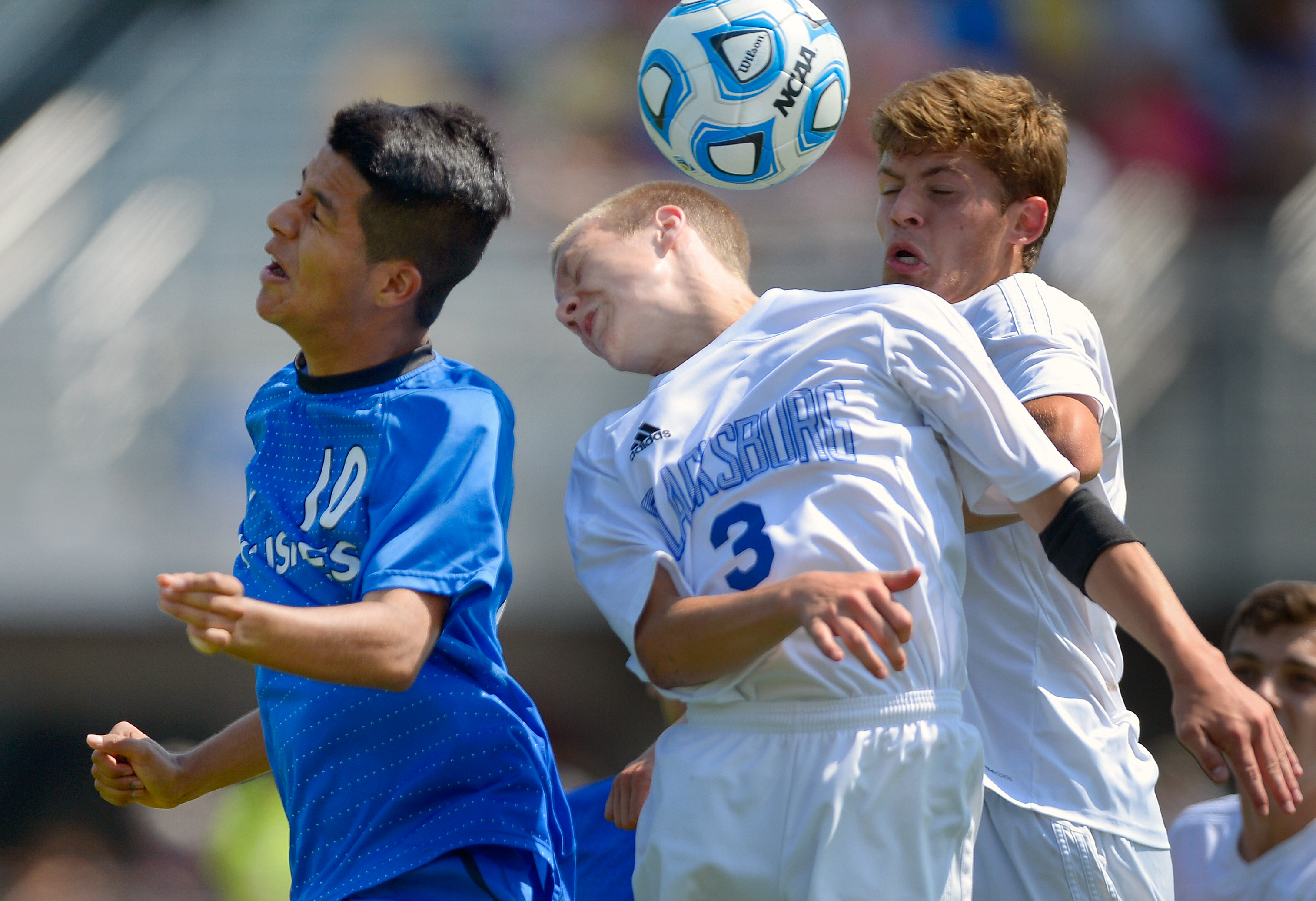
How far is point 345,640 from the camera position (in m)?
2.32

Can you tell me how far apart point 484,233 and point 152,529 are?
6.51 m

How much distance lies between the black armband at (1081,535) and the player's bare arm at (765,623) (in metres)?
0.31

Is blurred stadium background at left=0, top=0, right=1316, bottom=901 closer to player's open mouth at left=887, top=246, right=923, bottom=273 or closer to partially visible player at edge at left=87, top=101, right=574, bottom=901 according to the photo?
partially visible player at edge at left=87, top=101, right=574, bottom=901

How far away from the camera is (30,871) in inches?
323

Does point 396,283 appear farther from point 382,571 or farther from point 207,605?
point 207,605

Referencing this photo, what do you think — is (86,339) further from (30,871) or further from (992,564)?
(992,564)

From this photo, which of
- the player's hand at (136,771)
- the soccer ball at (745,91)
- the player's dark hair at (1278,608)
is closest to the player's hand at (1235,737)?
the soccer ball at (745,91)

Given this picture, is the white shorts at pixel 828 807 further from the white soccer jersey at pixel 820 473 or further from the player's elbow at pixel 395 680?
the player's elbow at pixel 395 680

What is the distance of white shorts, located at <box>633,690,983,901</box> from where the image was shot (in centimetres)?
221

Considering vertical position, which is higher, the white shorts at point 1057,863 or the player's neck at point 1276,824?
the white shorts at point 1057,863

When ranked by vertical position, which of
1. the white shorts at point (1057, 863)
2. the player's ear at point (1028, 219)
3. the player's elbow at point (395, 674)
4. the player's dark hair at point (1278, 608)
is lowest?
A: the player's dark hair at point (1278, 608)

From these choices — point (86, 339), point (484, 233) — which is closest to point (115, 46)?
point (86, 339)

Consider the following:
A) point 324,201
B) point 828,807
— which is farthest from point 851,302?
point 324,201

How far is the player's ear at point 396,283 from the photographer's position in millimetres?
2928
